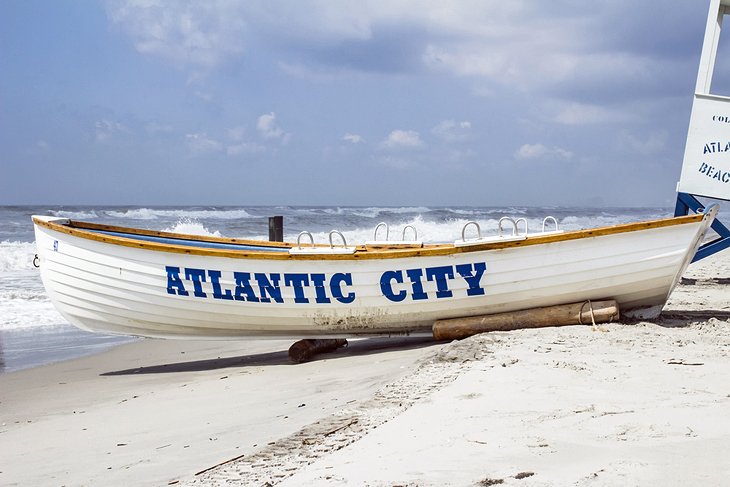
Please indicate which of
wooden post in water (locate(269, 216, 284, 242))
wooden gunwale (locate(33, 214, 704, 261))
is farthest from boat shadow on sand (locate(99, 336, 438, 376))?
wooden post in water (locate(269, 216, 284, 242))

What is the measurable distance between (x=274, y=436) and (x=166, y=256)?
351 centimetres

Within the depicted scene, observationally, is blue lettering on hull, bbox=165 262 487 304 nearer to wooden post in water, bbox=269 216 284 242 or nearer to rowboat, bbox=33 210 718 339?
rowboat, bbox=33 210 718 339

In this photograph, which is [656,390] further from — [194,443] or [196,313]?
[196,313]

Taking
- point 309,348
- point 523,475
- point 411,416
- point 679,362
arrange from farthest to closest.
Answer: point 309,348
point 679,362
point 411,416
point 523,475

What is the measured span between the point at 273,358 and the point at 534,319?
2.68m

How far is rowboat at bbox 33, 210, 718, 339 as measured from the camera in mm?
6277

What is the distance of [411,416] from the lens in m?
3.79

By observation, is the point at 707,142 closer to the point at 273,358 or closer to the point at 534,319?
the point at 534,319

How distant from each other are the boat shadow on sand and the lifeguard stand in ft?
9.91

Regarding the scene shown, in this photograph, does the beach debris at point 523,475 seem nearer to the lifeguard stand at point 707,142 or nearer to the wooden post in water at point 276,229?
the lifeguard stand at point 707,142

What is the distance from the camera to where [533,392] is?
13.4ft

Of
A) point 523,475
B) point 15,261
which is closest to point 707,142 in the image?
point 523,475

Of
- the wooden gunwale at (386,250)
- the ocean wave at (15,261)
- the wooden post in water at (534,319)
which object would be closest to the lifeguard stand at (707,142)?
the wooden gunwale at (386,250)

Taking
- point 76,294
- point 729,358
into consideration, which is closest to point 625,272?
point 729,358
